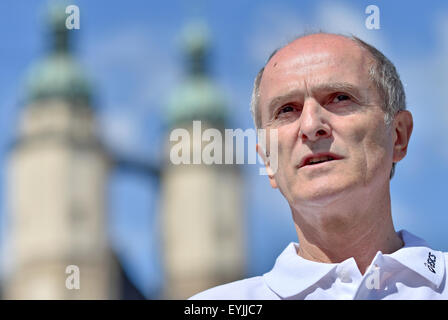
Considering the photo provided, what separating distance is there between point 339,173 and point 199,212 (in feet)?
235

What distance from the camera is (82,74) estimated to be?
236ft

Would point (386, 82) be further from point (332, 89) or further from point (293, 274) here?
point (293, 274)

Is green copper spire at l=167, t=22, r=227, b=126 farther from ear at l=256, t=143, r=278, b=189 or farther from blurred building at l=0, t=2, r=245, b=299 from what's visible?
ear at l=256, t=143, r=278, b=189

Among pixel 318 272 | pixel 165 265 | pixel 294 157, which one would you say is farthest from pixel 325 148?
pixel 165 265

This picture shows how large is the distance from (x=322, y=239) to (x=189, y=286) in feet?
234

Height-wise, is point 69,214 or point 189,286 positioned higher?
point 69,214

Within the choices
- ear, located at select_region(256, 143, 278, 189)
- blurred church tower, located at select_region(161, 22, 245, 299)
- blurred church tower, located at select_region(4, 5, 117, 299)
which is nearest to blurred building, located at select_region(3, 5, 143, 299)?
blurred church tower, located at select_region(4, 5, 117, 299)

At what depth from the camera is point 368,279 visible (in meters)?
2.54

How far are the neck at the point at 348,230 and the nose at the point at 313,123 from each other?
6.3 inches

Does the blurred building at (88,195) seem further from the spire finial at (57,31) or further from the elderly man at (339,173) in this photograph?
the elderly man at (339,173)

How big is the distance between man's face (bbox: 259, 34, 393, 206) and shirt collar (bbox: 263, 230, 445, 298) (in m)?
0.15

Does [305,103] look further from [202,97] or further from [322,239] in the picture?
[202,97]

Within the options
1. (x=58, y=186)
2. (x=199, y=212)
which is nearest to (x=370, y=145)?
(x=58, y=186)

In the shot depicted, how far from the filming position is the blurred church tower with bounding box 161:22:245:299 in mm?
73875
